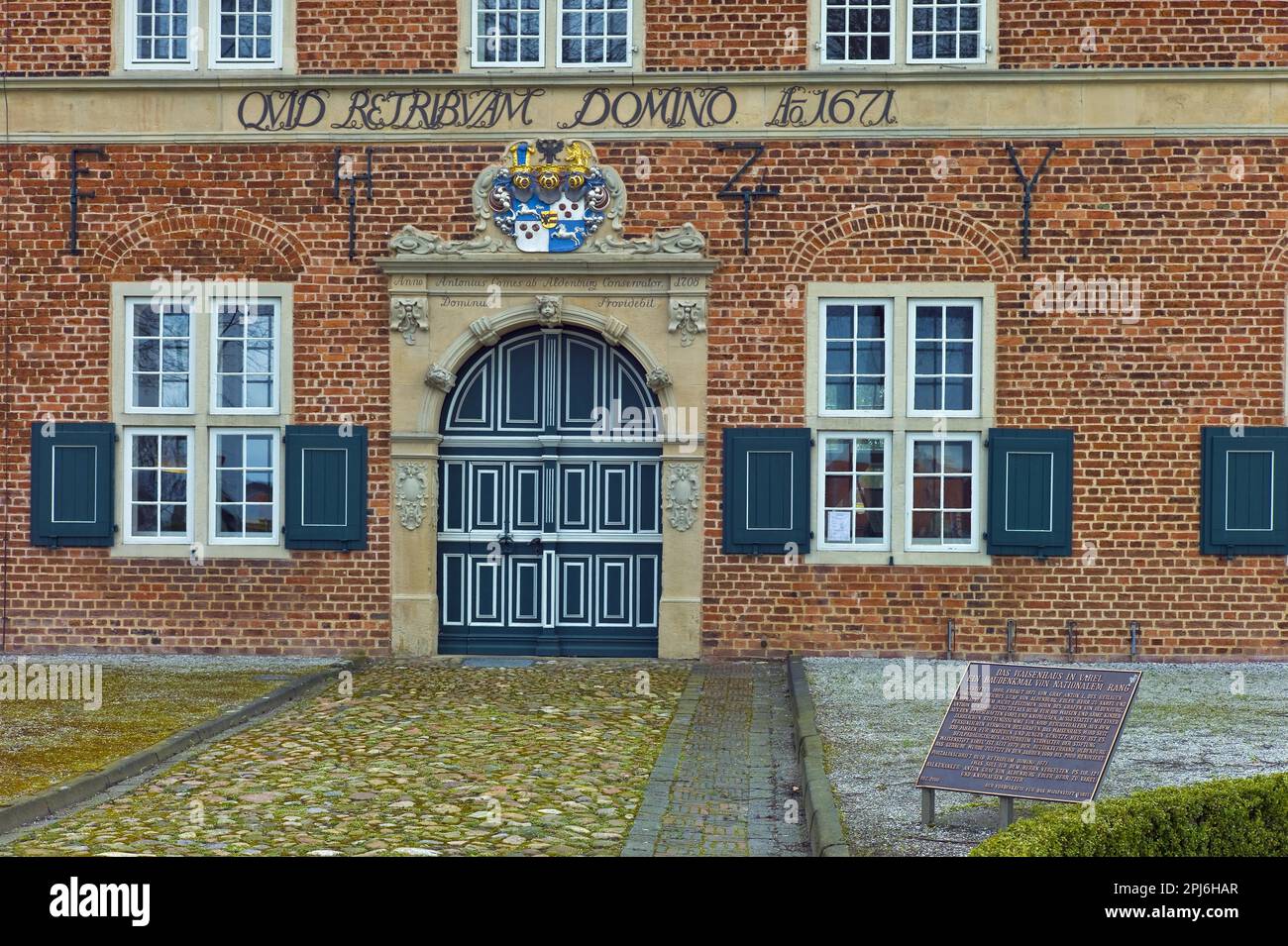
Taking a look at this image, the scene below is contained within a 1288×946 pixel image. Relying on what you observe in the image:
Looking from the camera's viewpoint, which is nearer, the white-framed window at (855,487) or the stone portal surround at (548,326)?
the stone portal surround at (548,326)

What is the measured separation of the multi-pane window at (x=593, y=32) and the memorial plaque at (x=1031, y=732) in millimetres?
8458

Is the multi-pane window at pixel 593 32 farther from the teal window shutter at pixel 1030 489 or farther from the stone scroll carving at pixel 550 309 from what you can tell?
the teal window shutter at pixel 1030 489

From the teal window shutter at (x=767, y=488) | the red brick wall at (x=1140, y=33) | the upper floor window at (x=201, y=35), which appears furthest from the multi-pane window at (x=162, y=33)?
the red brick wall at (x=1140, y=33)

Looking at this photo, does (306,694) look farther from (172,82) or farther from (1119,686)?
(1119,686)

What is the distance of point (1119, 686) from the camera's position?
740cm

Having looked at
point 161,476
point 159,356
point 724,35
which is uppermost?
point 724,35

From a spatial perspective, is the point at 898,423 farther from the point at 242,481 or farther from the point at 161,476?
the point at 161,476

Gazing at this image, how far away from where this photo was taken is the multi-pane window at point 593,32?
1466 centimetres

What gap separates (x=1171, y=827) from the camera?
6.33 m

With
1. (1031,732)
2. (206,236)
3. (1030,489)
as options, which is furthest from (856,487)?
(1031,732)

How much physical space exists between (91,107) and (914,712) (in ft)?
29.9

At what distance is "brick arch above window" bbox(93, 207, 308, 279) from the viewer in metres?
14.8

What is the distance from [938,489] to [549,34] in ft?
17.4

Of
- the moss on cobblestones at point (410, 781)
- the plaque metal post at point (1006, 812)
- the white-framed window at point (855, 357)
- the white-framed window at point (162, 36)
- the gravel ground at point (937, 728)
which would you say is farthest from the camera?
the white-framed window at point (162, 36)
